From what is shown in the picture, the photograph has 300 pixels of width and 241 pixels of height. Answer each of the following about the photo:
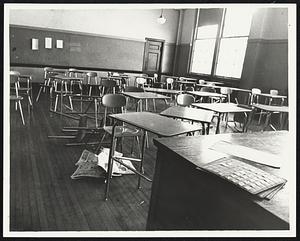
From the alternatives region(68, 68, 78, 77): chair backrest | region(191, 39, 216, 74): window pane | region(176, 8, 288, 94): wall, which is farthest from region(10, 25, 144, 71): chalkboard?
region(176, 8, 288, 94): wall

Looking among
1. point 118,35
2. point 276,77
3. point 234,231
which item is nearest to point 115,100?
point 234,231

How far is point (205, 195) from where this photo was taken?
4.07 feet

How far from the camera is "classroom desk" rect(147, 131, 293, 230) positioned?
0.95 m

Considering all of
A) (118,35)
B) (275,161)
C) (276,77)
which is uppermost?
(118,35)

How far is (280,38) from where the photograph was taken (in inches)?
279

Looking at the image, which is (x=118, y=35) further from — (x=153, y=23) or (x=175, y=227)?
(x=175, y=227)

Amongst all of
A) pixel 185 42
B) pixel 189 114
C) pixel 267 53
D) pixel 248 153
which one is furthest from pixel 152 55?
pixel 248 153

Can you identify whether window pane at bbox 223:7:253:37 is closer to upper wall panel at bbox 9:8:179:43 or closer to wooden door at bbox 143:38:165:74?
upper wall panel at bbox 9:8:179:43

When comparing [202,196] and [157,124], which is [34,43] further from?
[202,196]

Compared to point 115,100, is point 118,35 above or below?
above

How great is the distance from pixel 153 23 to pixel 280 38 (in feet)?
17.5

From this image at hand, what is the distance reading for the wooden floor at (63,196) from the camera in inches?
82.2

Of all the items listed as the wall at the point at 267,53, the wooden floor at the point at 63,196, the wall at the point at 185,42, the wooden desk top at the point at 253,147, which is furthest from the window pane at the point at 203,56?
the wooden desk top at the point at 253,147

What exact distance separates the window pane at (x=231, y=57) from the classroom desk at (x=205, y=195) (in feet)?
23.9
